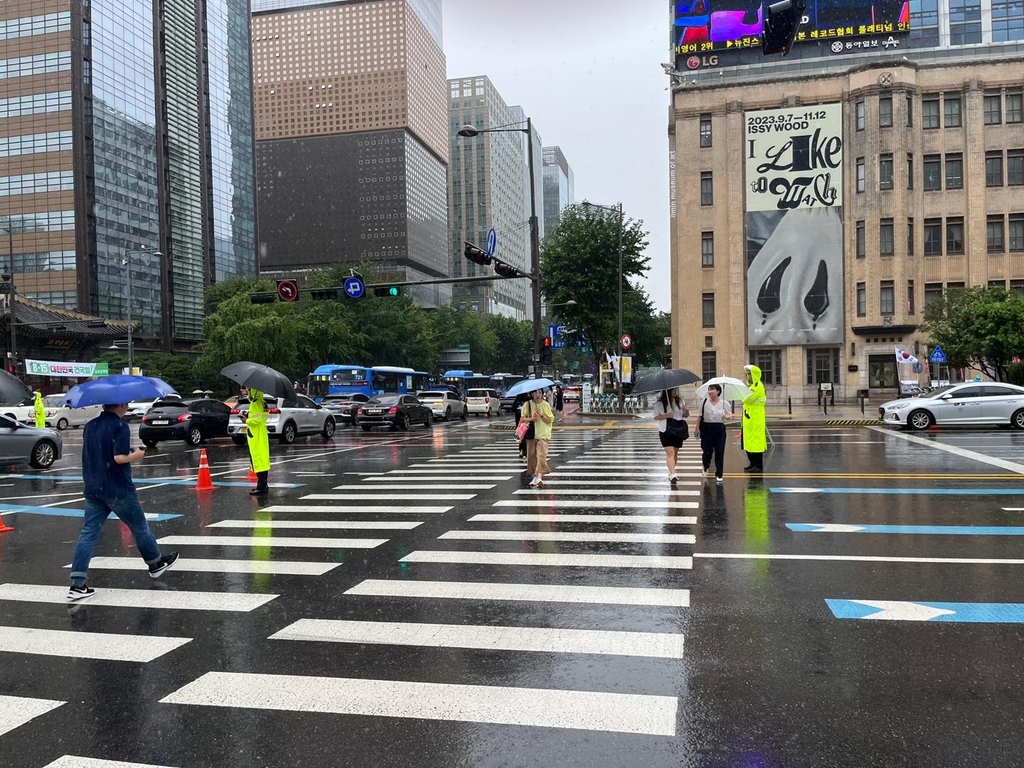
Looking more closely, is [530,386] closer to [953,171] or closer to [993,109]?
[953,171]

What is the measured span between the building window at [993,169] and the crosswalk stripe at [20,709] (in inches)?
1995

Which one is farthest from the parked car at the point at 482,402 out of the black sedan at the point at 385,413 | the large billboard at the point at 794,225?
the large billboard at the point at 794,225

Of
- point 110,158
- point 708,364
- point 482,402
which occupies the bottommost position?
point 482,402

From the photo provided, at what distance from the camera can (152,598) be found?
20.9 feet

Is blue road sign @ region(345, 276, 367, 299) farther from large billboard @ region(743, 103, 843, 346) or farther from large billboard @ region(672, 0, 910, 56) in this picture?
large billboard @ region(672, 0, 910, 56)

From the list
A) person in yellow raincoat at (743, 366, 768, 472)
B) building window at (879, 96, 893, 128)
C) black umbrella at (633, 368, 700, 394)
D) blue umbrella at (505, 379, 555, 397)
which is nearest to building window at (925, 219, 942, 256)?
building window at (879, 96, 893, 128)

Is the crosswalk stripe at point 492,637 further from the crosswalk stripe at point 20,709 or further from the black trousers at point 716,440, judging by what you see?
the black trousers at point 716,440

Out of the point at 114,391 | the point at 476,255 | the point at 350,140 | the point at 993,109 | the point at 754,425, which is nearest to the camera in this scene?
the point at 114,391

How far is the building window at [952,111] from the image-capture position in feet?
142

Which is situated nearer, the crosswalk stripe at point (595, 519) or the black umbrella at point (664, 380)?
the crosswalk stripe at point (595, 519)

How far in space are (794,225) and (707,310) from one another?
277 inches

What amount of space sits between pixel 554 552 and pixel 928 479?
25.8 ft

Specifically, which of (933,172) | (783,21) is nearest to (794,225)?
(933,172)

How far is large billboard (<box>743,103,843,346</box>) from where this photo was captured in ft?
146
